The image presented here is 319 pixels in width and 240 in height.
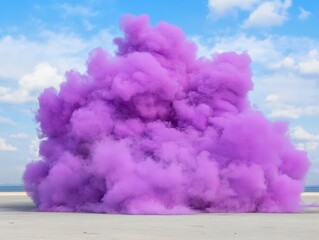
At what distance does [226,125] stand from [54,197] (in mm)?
9307

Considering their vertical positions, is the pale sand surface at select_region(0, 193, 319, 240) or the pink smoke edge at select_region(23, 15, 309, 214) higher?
the pink smoke edge at select_region(23, 15, 309, 214)

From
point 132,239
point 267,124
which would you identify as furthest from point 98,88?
point 132,239

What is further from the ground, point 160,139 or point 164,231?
point 160,139

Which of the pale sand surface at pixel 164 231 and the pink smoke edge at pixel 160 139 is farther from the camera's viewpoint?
Answer: the pink smoke edge at pixel 160 139

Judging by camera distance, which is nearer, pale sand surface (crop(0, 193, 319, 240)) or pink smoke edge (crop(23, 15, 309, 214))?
pale sand surface (crop(0, 193, 319, 240))

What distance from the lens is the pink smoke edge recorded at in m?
24.5

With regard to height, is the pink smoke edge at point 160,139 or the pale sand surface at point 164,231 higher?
the pink smoke edge at point 160,139

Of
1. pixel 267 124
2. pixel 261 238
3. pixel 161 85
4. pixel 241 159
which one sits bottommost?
pixel 261 238

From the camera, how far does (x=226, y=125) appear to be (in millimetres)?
25625

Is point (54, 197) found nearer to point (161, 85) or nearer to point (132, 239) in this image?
point (161, 85)

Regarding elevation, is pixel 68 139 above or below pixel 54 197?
above

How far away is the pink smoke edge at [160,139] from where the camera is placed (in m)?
24.5

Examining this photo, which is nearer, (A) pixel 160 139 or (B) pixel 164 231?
(B) pixel 164 231

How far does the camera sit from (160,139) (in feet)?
85.8
